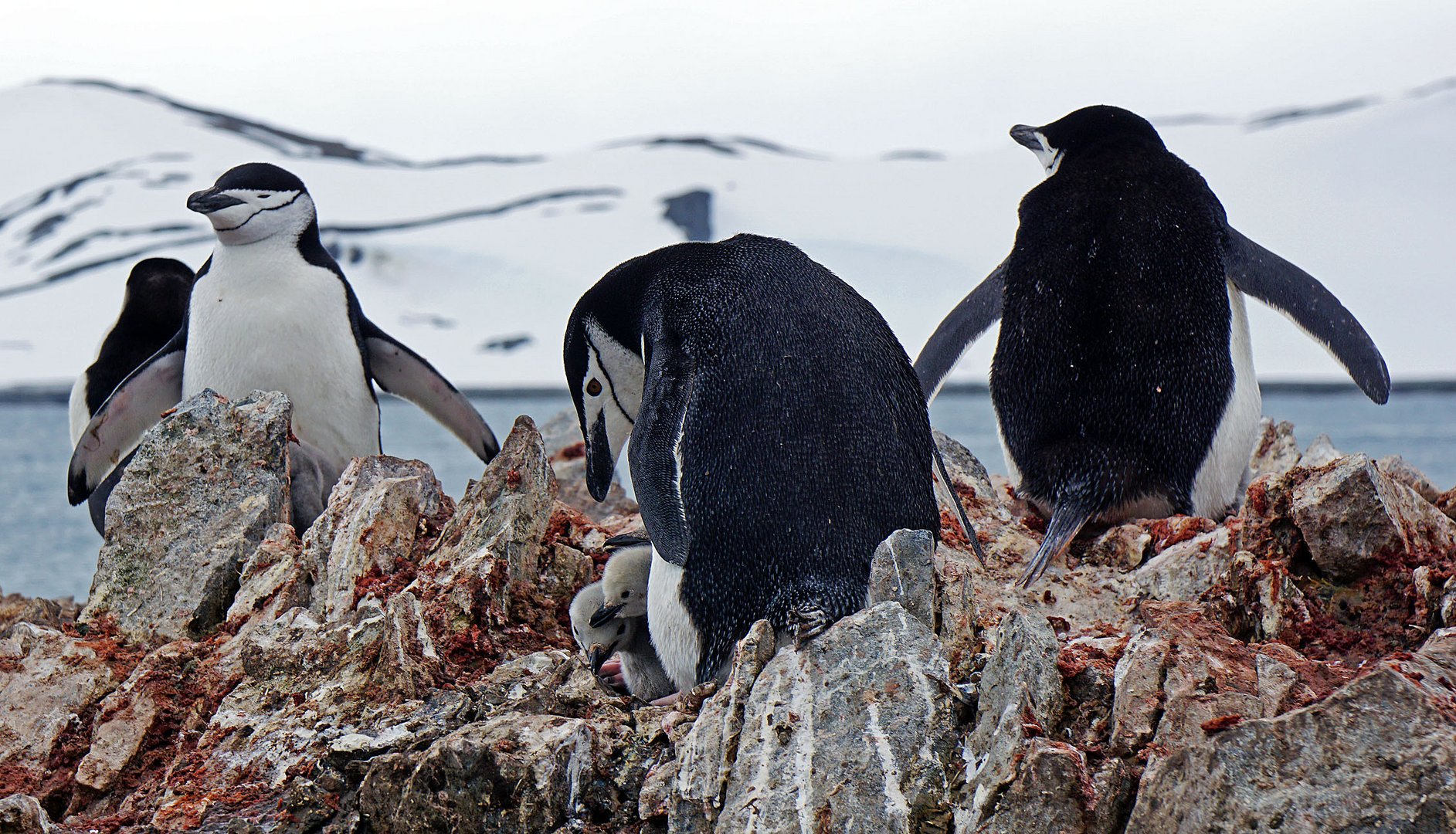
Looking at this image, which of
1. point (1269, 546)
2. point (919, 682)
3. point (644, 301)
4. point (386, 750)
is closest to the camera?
point (919, 682)

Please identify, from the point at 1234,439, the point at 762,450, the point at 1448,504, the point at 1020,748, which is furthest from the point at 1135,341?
the point at 1020,748

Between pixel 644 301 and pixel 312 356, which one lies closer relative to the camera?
pixel 644 301

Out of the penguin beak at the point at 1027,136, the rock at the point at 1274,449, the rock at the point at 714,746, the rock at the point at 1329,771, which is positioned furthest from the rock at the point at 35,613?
the rock at the point at 1274,449

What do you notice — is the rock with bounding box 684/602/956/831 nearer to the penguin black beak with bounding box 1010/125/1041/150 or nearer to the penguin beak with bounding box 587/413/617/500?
the penguin beak with bounding box 587/413/617/500

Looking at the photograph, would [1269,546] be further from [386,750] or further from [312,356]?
[312,356]

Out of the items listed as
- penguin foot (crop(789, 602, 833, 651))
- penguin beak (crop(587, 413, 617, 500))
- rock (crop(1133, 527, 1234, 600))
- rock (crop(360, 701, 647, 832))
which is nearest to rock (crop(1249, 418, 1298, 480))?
rock (crop(1133, 527, 1234, 600))

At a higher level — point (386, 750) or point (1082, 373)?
point (1082, 373)

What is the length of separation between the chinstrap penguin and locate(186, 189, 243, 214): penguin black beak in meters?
1.82

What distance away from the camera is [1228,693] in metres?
1.45

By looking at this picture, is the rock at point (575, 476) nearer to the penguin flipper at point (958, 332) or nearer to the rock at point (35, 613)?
the penguin flipper at point (958, 332)

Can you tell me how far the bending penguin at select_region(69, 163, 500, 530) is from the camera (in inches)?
133

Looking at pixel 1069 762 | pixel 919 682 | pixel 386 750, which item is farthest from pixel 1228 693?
pixel 386 750

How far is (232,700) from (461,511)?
503 millimetres

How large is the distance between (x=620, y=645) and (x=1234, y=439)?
1.40m
